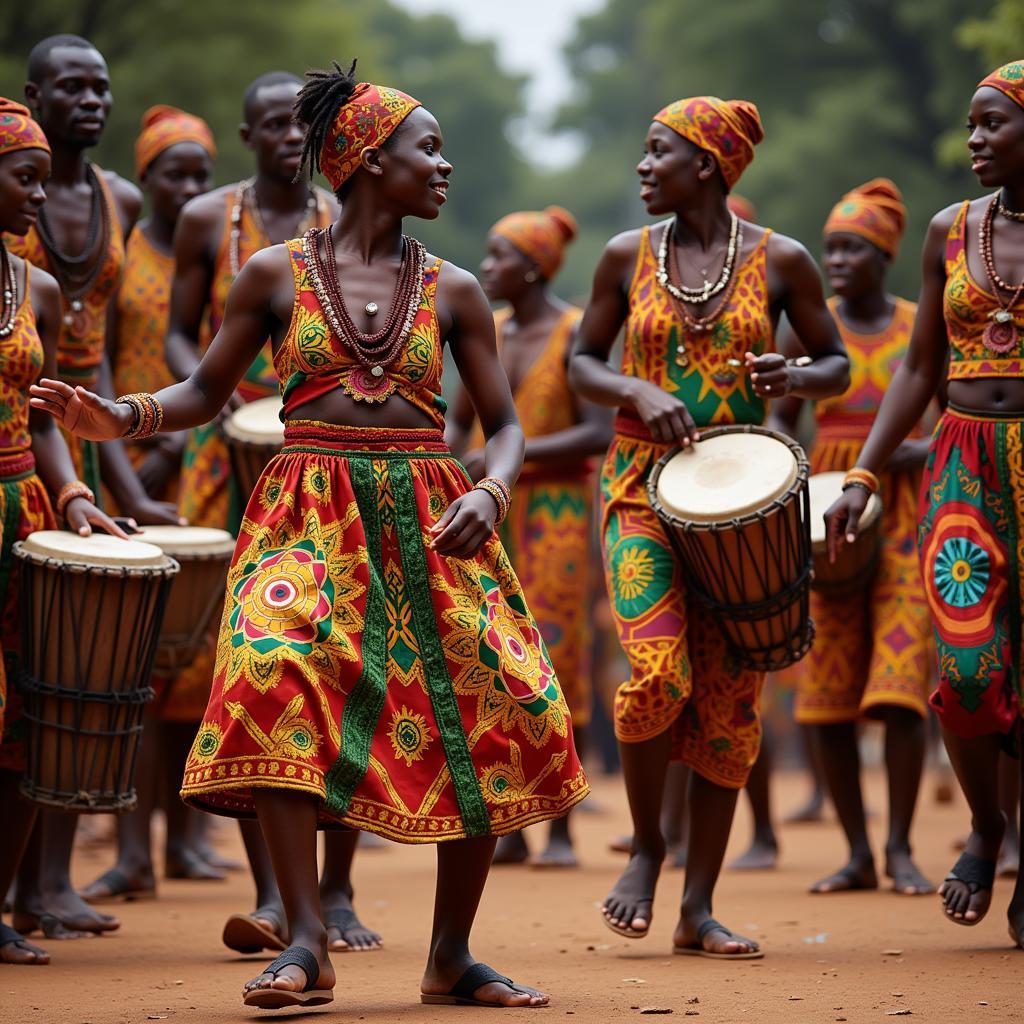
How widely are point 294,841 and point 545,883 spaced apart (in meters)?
4.07

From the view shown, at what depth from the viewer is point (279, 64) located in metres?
27.1

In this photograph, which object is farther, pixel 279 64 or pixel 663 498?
pixel 279 64

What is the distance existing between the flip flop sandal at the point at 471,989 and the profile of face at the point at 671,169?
275cm

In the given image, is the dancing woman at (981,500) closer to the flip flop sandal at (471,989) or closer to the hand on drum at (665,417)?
the hand on drum at (665,417)

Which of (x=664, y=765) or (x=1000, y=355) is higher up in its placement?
(x=1000, y=355)

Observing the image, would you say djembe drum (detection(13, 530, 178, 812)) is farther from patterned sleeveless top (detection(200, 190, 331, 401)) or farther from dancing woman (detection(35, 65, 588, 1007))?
patterned sleeveless top (detection(200, 190, 331, 401))

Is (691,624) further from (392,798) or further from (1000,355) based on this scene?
(392,798)

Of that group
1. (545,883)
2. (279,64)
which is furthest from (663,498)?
(279,64)

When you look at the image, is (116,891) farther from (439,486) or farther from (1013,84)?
(1013,84)

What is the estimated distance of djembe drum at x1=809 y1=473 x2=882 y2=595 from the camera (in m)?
8.26

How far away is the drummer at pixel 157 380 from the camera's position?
827 centimetres

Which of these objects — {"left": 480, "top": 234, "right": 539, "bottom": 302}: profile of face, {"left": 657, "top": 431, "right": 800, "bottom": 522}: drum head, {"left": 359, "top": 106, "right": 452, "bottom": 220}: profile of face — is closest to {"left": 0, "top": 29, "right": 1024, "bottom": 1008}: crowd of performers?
{"left": 359, "top": 106, "right": 452, "bottom": 220}: profile of face

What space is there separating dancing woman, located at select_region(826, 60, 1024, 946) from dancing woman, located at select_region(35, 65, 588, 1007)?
1.51 meters

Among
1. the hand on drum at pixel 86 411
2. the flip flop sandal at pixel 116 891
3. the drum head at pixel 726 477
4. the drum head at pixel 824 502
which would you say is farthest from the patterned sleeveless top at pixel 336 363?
the flip flop sandal at pixel 116 891
